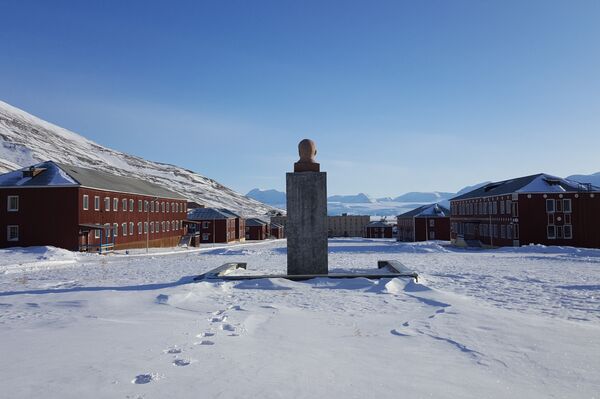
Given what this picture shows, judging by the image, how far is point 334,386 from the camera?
507cm

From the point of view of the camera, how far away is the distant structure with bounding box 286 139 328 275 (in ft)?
50.0

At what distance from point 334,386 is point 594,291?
1121 cm

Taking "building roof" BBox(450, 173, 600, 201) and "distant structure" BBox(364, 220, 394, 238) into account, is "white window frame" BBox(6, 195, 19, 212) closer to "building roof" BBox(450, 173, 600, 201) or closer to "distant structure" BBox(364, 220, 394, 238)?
"building roof" BBox(450, 173, 600, 201)

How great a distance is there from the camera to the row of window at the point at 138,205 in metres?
43.8

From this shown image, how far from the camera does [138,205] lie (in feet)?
177

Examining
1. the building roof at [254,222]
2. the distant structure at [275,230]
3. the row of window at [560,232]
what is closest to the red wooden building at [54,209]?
the row of window at [560,232]

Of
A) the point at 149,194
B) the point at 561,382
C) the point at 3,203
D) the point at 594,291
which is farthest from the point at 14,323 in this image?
the point at 149,194

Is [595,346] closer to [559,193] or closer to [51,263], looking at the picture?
[51,263]

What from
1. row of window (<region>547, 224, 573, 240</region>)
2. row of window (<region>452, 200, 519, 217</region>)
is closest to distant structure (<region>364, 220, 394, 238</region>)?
row of window (<region>452, 200, 519, 217</region>)

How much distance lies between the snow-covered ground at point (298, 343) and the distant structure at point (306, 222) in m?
3.05

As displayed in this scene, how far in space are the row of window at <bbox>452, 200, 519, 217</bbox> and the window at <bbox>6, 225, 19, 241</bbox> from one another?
2016 inches

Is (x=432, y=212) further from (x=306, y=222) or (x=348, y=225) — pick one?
(x=306, y=222)

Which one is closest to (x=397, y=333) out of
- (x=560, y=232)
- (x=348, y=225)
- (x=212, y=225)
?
(x=560, y=232)

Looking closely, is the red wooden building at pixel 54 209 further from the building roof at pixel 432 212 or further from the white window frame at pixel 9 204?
the building roof at pixel 432 212
